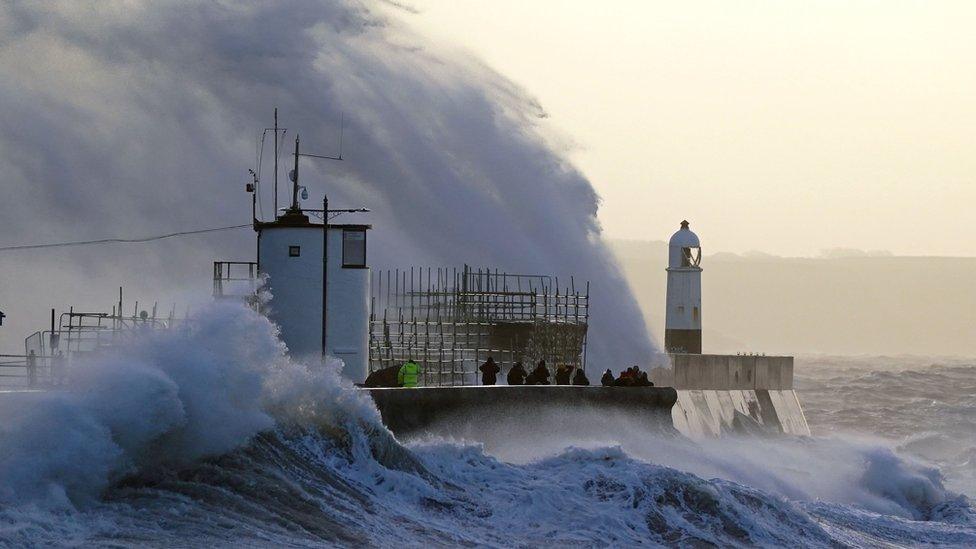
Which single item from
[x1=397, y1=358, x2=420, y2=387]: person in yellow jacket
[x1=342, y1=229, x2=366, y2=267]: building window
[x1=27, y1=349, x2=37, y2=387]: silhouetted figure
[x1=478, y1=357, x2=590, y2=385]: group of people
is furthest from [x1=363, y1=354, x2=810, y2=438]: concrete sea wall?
[x1=27, y1=349, x2=37, y2=387]: silhouetted figure

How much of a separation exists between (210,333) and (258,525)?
2.89m

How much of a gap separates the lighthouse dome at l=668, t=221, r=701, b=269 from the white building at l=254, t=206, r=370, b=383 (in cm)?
1471

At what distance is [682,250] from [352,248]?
1489 centimetres

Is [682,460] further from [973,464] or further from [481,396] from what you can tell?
[973,464]

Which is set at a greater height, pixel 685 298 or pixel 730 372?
pixel 685 298

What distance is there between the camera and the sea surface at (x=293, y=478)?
14.0 metres

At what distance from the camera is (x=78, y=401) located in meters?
14.7

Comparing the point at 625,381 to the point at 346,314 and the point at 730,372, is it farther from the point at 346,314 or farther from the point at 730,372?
the point at 730,372

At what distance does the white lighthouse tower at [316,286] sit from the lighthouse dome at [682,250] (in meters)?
14.7

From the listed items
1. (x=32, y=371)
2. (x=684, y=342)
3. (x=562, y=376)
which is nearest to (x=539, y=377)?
(x=562, y=376)

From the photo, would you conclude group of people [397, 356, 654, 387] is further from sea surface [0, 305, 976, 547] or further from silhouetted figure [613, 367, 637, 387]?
sea surface [0, 305, 976, 547]

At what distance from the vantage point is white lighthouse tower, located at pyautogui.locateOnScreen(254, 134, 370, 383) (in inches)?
946

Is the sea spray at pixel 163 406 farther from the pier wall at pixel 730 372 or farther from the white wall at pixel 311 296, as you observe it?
the pier wall at pixel 730 372

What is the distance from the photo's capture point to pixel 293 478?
16250 millimetres
